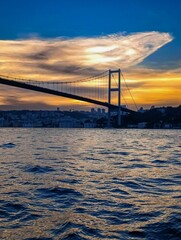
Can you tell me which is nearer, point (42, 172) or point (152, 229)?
point (152, 229)

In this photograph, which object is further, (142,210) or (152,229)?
(142,210)

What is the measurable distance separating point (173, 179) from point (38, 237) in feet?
17.3

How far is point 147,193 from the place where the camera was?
675 cm

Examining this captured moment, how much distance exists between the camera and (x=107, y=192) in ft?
22.3

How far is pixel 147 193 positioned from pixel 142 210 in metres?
1.38

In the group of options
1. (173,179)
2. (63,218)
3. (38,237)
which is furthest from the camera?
(173,179)

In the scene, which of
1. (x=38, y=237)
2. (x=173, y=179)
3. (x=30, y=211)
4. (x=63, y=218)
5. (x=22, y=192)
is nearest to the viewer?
(x=38, y=237)

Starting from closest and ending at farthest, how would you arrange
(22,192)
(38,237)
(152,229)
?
(38,237) → (152,229) → (22,192)

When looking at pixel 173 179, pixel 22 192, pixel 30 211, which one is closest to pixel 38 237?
pixel 30 211

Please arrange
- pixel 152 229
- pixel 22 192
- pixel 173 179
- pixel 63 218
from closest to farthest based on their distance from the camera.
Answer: pixel 152 229 < pixel 63 218 < pixel 22 192 < pixel 173 179

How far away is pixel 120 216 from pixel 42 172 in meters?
4.92

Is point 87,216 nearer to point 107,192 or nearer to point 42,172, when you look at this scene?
point 107,192

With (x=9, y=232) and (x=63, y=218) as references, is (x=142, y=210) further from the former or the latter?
(x=9, y=232)

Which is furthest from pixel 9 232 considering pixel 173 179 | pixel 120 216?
pixel 173 179
